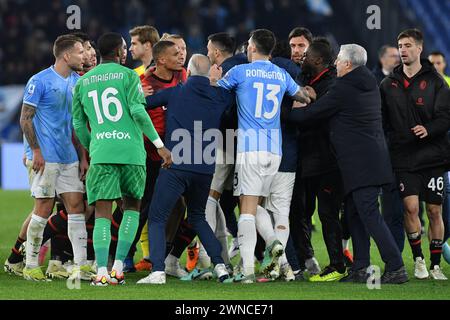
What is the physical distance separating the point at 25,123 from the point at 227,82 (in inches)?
66.0

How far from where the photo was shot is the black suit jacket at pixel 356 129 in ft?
27.1

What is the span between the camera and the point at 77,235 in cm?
859

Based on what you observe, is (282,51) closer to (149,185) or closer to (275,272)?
(149,185)

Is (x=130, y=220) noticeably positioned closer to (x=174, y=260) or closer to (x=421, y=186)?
(x=174, y=260)

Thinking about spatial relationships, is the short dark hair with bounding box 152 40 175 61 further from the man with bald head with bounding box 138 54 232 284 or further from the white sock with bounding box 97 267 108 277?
the white sock with bounding box 97 267 108 277

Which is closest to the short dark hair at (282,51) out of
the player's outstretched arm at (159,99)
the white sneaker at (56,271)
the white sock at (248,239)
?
the player's outstretched arm at (159,99)

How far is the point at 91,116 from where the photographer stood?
8023mm

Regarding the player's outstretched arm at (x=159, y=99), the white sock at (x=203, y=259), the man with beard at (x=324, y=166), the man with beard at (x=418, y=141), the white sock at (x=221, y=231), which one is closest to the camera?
the player's outstretched arm at (x=159, y=99)

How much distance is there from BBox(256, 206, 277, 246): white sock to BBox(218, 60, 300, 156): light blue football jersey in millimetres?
564

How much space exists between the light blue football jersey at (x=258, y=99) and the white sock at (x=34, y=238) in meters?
1.77

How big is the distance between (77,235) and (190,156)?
119cm

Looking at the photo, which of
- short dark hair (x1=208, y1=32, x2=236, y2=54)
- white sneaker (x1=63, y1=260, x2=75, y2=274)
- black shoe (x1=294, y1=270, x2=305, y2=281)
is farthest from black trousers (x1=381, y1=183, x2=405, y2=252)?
white sneaker (x1=63, y1=260, x2=75, y2=274)

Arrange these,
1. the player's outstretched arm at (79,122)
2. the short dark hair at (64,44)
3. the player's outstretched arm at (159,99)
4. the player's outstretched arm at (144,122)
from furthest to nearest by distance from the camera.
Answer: the short dark hair at (64,44) → the player's outstretched arm at (159,99) → the player's outstretched arm at (79,122) → the player's outstretched arm at (144,122)

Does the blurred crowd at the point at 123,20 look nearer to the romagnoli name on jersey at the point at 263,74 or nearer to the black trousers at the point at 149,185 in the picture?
the black trousers at the point at 149,185
